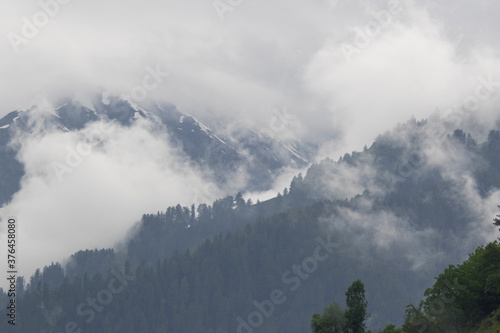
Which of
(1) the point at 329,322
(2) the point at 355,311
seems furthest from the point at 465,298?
(1) the point at 329,322

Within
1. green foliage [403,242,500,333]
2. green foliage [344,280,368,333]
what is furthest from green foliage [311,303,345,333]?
green foliage [403,242,500,333]

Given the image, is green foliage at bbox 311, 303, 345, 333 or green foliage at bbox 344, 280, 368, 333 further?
green foliage at bbox 311, 303, 345, 333

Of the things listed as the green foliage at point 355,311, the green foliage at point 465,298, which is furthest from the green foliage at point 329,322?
the green foliage at point 465,298

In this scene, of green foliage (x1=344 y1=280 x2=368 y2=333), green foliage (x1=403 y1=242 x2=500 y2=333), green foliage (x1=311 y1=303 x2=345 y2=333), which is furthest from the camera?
green foliage (x1=311 y1=303 x2=345 y2=333)

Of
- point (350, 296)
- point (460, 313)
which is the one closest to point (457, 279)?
point (460, 313)

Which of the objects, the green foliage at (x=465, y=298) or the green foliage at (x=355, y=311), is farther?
the green foliage at (x=355, y=311)

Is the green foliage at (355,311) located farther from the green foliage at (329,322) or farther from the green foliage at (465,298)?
the green foliage at (465,298)

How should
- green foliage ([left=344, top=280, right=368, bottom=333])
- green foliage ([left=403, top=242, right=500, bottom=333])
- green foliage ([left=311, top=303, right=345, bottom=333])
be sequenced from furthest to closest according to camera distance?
1. green foliage ([left=311, top=303, right=345, bottom=333])
2. green foliage ([left=344, top=280, right=368, bottom=333])
3. green foliage ([left=403, top=242, right=500, bottom=333])

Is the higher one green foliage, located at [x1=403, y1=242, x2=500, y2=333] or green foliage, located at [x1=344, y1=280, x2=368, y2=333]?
green foliage, located at [x1=344, y1=280, x2=368, y2=333]

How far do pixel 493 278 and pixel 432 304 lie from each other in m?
13.1

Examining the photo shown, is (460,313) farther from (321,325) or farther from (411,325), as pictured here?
(321,325)

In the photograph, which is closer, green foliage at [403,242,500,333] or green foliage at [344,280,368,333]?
green foliage at [403,242,500,333]

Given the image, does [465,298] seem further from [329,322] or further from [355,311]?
[329,322]

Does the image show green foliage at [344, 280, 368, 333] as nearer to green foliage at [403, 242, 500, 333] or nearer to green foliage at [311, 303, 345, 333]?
green foliage at [311, 303, 345, 333]
